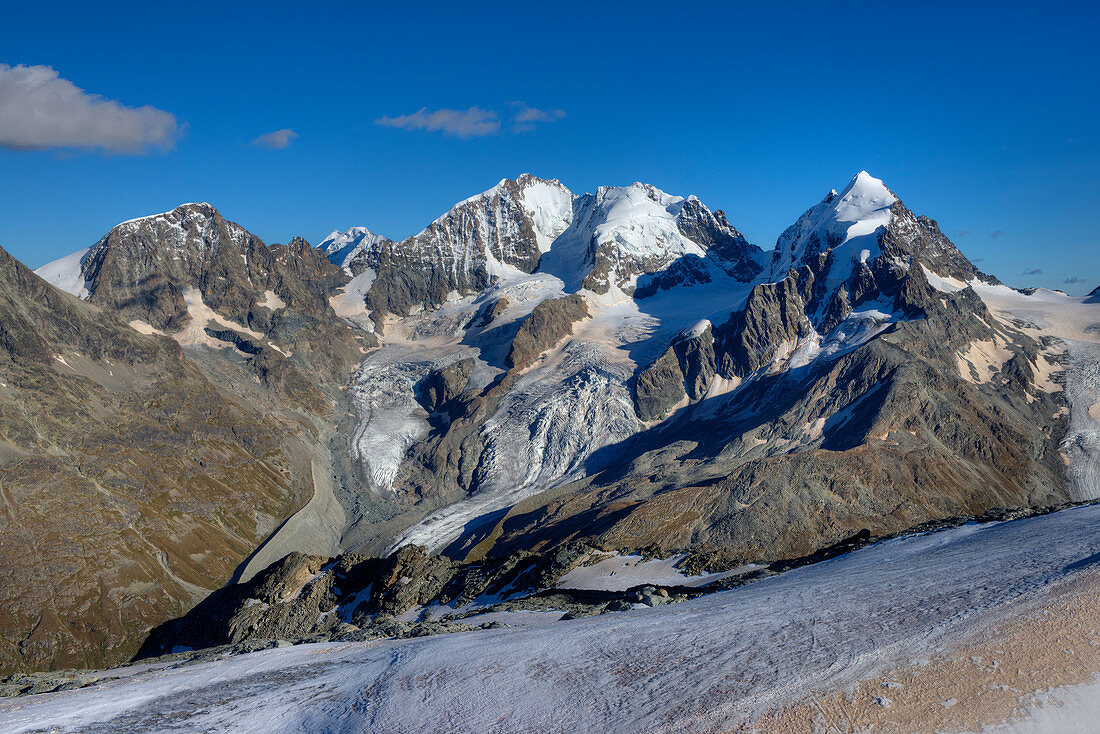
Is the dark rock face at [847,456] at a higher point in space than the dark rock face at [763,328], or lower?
lower

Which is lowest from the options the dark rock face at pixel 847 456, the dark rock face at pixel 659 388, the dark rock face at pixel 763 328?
the dark rock face at pixel 847 456

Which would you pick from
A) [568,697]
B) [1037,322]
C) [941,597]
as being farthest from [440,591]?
[1037,322]

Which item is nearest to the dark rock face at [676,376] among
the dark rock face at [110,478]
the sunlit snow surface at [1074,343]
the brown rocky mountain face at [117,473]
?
the sunlit snow surface at [1074,343]

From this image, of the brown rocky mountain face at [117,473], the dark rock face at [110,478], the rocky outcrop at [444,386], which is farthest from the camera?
the rocky outcrop at [444,386]

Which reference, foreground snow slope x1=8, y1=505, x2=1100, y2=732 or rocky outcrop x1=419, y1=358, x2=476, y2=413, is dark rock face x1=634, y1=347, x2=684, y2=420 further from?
foreground snow slope x1=8, y1=505, x2=1100, y2=732

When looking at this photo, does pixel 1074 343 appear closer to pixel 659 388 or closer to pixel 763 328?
pixel 763 328

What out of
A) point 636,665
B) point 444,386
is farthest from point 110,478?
point 636,665

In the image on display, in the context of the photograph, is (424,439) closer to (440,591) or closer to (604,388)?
(604,388)

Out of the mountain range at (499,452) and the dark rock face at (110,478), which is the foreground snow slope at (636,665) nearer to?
the mountain range at (499,452)
